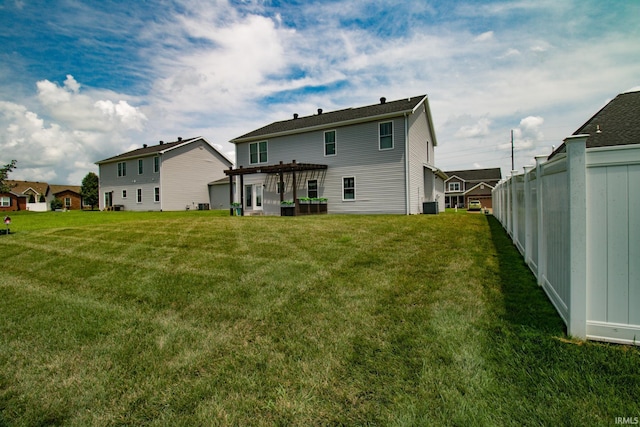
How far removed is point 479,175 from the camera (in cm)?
5894

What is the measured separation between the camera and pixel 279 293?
4.86 metres

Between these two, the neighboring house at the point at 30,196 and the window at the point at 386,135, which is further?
the neighboring house at the point at 30,196

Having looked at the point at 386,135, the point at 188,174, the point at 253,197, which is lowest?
the point at 253,197

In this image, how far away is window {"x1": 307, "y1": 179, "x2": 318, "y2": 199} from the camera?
20.1 metres

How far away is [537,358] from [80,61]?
1650 cm

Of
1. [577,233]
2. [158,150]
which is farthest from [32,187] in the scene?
[577,233]

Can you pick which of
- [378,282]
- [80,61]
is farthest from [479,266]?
[80,61]

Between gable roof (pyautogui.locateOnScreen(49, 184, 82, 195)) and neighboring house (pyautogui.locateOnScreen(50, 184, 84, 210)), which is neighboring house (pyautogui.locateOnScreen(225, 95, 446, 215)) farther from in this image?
gable roof (pyautogui.locateOnScreen(49, 184, 82, 195))

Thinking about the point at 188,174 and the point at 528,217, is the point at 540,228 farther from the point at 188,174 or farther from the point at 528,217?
the point at 188,174

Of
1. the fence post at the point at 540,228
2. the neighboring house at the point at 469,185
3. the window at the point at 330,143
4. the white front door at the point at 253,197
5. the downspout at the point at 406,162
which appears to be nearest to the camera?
the fence post at the point at 540,228

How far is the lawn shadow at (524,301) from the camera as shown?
11.0 feet

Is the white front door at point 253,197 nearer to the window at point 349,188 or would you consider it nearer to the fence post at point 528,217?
the window at point 349,188

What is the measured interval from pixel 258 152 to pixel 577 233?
70.3 feet

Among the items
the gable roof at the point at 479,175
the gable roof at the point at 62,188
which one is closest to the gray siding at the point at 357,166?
the gable roof at the point at 479,175
